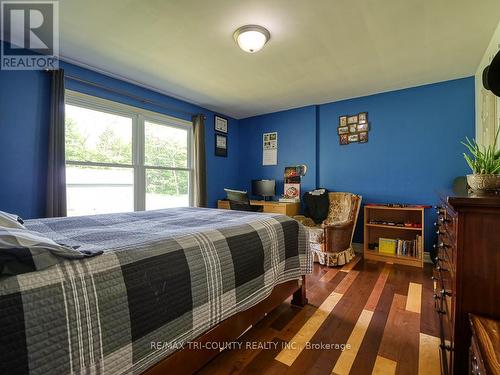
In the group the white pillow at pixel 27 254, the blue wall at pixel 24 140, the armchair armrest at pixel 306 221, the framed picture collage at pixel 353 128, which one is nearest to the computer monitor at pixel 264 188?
the armchair armrest at pixel 306 221

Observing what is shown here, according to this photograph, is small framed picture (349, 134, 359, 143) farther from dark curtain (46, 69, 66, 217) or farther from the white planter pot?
dark curtain (46, 69, 66, 217)

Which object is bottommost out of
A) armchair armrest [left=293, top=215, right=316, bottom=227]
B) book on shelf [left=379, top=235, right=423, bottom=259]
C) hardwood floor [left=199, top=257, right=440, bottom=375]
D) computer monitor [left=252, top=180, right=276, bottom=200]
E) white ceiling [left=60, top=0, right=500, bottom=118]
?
hardwood floor [left=199, top=257, right=440, bottom=375]

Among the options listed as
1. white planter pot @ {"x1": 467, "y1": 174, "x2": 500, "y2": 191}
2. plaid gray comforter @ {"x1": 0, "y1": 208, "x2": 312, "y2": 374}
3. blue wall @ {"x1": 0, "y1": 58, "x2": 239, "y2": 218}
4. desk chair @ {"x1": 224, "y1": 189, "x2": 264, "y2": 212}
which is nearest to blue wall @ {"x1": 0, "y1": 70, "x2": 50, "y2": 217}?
blue wall @ {"x1": 0, "y1": 58, "x2": 239, "y2": 218}

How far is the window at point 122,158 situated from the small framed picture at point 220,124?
2.07ft

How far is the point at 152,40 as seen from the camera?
218cm

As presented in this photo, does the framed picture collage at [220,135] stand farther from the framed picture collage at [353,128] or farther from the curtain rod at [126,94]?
the framed picture collage at [353,128]

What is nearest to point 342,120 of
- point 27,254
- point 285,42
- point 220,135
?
point 285,42

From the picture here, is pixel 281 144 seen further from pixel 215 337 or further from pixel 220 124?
pixel 215 337

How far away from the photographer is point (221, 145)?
4551 mm

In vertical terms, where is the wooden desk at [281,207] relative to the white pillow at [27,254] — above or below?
below

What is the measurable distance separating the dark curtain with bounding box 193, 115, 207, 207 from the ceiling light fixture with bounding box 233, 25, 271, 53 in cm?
197

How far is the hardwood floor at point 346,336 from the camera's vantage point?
1.32m

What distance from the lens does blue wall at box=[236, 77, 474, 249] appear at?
9.79 ft

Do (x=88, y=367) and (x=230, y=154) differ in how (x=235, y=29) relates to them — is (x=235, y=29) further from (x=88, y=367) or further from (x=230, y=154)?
(x=230, y=154)
